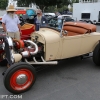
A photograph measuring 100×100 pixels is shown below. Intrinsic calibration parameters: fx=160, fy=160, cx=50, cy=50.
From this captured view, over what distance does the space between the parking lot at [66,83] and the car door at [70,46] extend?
55 centimetres

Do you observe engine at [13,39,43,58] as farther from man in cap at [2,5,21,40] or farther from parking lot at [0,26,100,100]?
man in cap at [2,5,21,40]

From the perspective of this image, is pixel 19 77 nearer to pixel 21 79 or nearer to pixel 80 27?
pixel 21 79

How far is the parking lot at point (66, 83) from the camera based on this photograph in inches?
131

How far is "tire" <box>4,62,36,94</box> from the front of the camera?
3107 mm

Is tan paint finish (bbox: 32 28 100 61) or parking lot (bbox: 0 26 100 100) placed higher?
tan paint finish (bbox: 32 28 100 61)

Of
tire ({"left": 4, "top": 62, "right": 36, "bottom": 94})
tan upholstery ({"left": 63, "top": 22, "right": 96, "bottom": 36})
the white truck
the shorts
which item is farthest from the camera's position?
the white truck

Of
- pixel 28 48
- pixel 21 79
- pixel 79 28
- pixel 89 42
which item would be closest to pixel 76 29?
pixel 79 28

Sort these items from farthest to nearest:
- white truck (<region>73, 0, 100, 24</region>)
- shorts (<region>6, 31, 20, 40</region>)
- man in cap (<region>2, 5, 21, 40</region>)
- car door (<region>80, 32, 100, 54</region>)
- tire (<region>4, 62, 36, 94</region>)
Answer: white truck (<region>73, 0, 100, 24</region>)
shorts (<region>6, 31, 20, 40</region>)
man in cap (<region>2, 5, 21, 40</region>)
car door (<region>80, 32, 100, 54</region>)
tire (<region>4, 62, 36, 94</region>)

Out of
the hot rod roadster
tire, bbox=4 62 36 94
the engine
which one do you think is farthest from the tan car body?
tire, bbox=4 62 36 94

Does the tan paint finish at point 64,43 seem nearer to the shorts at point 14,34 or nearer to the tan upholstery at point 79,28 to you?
the tan upholstery at point 79,28

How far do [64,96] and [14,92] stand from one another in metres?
1.03

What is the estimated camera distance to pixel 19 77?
3291mm

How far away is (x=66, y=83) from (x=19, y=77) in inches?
47.4

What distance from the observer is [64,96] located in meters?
3.32
